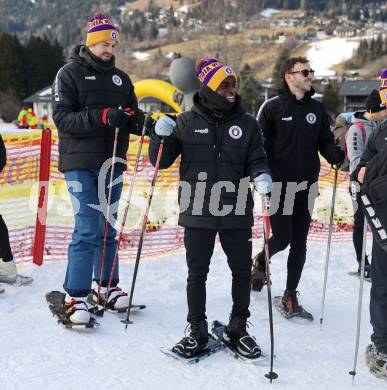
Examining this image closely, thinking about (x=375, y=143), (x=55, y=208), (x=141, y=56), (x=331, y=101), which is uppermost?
(x=141, y=56)

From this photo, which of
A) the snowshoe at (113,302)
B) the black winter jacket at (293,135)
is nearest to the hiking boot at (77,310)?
the snowshoe at (113,302)

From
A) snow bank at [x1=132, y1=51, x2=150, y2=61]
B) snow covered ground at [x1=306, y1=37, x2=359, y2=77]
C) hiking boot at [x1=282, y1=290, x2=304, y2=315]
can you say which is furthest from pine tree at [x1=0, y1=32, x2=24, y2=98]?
snow bank at [x1=132, y1=51, x2=150, y2=61]

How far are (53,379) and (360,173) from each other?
2.21 m

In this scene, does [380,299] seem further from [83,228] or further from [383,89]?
[83,228]

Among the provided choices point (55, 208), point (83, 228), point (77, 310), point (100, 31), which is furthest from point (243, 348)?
point (55, 208)

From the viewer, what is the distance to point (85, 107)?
374 cm

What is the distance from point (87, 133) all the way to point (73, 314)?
1.26 meters

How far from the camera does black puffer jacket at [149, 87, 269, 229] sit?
3367 mm

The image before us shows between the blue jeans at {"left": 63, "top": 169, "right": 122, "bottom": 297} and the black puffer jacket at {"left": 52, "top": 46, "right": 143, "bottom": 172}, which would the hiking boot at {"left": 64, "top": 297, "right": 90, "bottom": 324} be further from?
the black puffer jacket at {"left": 52, "top": 46, "right": 143, "bottom": 172}

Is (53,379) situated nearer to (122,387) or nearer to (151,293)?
(122,387)

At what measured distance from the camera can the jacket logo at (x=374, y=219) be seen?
3.14 metres

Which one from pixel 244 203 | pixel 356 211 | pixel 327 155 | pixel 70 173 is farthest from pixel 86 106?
pixel 356 211

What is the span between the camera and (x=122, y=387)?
3.01 metres

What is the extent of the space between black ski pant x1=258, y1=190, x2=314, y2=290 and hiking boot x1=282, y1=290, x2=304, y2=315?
5 centimetres
